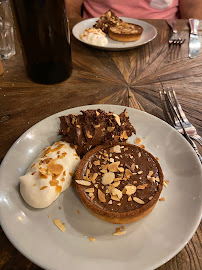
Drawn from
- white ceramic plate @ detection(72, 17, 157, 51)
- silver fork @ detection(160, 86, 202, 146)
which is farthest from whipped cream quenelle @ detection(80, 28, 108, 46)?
silver fork @ detection(160, 86, 202, 146)

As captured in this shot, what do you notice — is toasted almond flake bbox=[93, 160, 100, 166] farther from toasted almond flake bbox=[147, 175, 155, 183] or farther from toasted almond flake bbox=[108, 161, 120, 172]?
toasted almond flake bbox=[147, 175, 155, 183]

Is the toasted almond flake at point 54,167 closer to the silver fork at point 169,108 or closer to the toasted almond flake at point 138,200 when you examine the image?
the toasted almond flake at point 138,200

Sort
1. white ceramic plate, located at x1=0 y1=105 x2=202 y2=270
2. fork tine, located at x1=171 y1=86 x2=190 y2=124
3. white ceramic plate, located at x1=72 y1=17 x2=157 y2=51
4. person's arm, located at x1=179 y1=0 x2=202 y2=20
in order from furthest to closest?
person's arm, located at x1=179 y1=0 x2=202 y2=20 → white ceramic plate, located at x1=72 y1=17 x2=157 y2=51 → fork tine, located at x1=171 y1=86 x2=190 y2=124 → white ceramic plate, located at x1=0 y1=105 x2=202 y2=270

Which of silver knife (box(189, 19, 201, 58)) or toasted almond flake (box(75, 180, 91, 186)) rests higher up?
silver knife (box(189, 19, 201, 58))

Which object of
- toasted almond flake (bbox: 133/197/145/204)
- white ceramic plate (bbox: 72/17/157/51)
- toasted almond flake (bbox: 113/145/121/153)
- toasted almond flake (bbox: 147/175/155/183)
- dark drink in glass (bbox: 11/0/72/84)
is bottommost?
toasted almond flake (bbox: 133/197/145/204)

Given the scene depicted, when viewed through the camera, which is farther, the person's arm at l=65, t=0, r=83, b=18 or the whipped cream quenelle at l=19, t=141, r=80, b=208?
the person's arm at l=65, t=0, r=83, b=18

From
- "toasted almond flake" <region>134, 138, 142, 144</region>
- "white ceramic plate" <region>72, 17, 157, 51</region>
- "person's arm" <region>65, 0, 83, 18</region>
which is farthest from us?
"person's arm" <region>65, 0, 83, 18</region>

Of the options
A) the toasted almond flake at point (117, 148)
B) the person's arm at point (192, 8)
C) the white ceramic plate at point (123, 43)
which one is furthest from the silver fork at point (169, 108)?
the person's arm at point (192, 8)
